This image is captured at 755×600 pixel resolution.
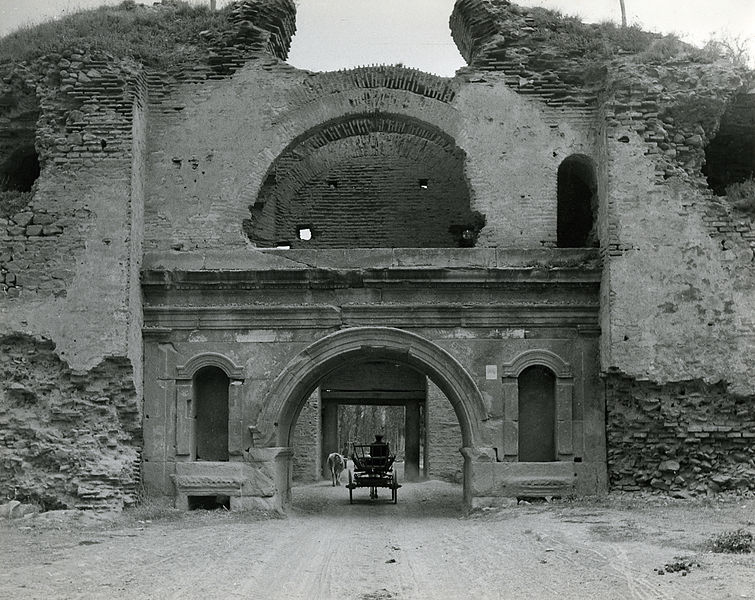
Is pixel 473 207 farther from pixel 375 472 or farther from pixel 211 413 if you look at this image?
pixel 375 472

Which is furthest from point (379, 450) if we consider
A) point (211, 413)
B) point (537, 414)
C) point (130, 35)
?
point (130, 35)

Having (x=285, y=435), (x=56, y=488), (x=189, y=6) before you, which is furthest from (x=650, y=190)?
(x=56, y=488)

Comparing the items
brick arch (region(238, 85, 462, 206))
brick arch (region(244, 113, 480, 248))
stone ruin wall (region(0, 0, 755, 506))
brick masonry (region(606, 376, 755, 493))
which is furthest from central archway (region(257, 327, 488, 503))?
brick arch (region(244, 113, 480, 248))

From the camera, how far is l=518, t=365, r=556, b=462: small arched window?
42.3ft

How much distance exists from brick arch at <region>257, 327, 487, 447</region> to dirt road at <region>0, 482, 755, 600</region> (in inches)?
48.8

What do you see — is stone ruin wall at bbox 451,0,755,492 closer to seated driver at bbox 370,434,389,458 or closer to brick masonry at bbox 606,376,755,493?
brick masonry at bbox 606,376,755,493

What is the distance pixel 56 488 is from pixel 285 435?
308 centimetres

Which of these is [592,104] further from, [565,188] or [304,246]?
[304,246]

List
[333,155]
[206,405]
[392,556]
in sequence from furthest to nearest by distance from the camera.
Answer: [333,155], [206,405], [392,556]

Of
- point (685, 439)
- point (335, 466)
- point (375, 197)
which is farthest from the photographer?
point (335, 466)

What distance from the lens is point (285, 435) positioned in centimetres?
1323

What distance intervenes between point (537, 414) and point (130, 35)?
8.04 metres

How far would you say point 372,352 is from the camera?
13.0 m

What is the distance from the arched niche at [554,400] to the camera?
41.2ft
